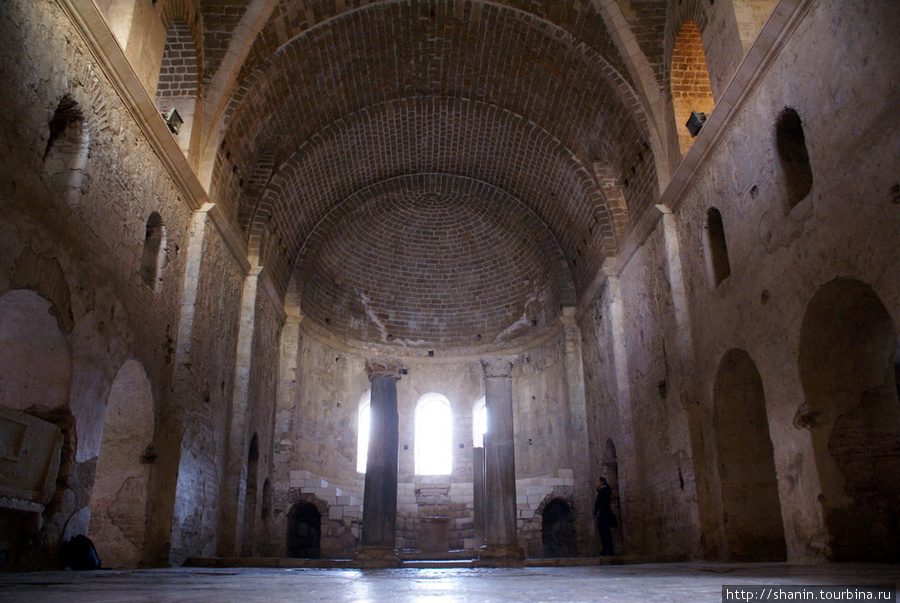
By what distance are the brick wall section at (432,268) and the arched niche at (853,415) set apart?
34.3ft

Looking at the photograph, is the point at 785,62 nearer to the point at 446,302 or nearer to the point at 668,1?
the point at 668,1

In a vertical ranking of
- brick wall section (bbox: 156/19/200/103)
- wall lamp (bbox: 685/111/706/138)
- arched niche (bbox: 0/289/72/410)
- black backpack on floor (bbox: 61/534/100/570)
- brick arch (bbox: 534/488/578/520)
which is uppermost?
brick wall section (bbox: 156/19/200/103)

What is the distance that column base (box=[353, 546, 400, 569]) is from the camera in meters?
10.1

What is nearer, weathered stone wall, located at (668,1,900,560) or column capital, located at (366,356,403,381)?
weathered stone wall, located at (668,1,900,560)

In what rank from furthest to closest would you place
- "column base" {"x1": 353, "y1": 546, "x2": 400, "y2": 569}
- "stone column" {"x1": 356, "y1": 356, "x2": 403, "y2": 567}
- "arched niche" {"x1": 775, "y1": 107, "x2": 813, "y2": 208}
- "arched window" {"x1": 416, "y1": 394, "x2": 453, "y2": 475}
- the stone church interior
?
"arched window" {"x1": 416, "y1": 394, "x2": 453, "y2": 475}, "stone column" {"x1": 356, "y1": 356, "x2": 403, "y2": 567}, "column base" {"x1": 353, "y1": 546, "x2": 400, "y2": 569}, "arched niche" {"x1": 775, "y1": 107, "x2": 813, "y2": 208}, the stone church interior

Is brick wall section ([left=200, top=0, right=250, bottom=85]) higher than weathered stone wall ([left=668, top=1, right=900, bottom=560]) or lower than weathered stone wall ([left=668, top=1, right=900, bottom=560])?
higher

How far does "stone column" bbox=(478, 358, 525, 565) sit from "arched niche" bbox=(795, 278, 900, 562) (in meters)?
4.60

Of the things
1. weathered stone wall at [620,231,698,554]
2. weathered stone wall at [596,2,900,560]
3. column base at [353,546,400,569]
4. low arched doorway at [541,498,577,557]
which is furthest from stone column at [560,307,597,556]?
column base at [353,546,400,569]

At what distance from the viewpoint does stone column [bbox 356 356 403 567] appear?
1045 cm

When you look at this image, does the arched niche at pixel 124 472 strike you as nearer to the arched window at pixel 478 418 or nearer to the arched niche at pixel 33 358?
the arched niche at pixel 33 358

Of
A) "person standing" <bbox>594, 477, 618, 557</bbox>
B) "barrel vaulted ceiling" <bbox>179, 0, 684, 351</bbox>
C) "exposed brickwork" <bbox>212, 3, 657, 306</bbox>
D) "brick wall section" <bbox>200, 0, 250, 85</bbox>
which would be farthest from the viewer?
"exposed brickwork" <bbox>212, 3, 657, 306</bbox>

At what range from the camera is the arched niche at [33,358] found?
718 centimetres

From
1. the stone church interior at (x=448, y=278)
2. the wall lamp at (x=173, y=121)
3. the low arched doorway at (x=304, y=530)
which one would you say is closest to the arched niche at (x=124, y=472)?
the stone church interior at (x=448, y=278)

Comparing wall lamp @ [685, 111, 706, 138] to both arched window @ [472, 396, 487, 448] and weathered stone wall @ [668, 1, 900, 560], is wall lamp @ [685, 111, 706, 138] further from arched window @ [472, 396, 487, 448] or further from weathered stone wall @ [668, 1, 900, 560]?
arched window @ [472, 396, 487, 448]
